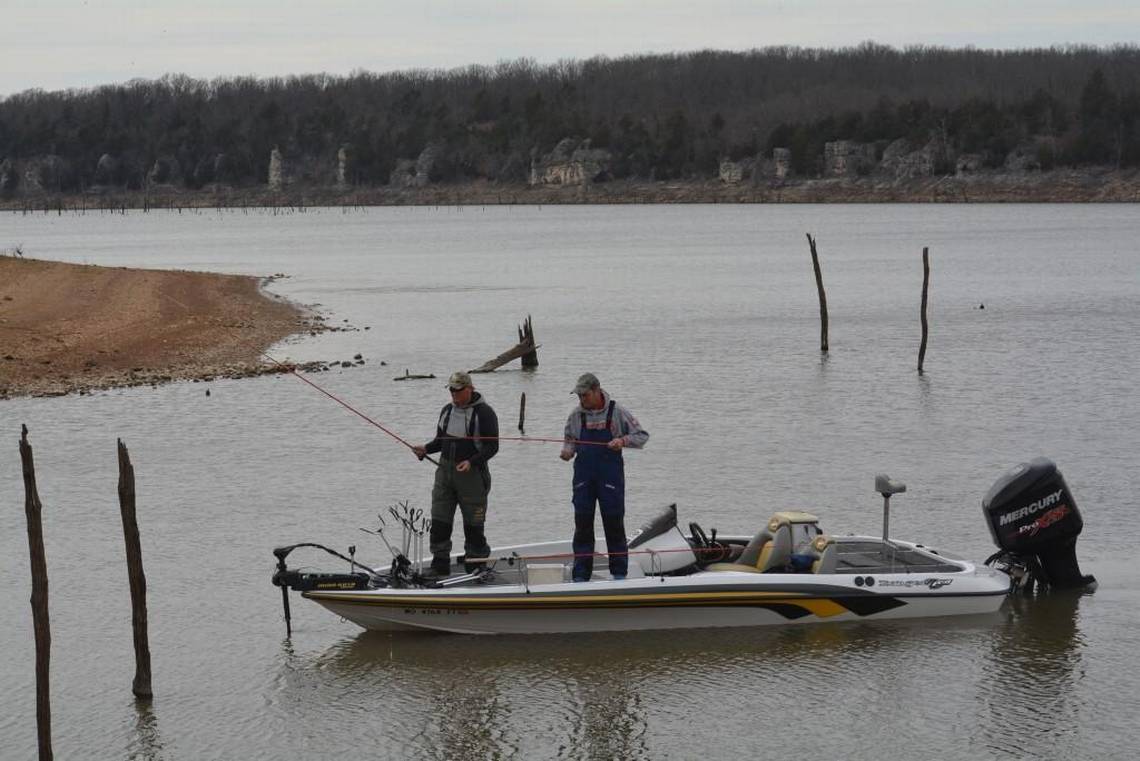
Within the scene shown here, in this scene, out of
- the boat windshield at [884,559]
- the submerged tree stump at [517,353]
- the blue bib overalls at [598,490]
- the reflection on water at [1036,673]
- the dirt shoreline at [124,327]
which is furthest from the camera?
the submerged tree stump at [517,353]

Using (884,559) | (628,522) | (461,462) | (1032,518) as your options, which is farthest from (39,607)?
(628,522)

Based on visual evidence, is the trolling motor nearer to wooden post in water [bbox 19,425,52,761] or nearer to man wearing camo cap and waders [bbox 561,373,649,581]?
man wearing camo cap and waders [bbox 561,373,649,581]

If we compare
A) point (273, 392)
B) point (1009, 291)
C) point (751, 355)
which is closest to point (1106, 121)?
point (1009, 291)

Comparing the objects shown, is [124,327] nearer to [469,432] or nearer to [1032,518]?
[469,432]

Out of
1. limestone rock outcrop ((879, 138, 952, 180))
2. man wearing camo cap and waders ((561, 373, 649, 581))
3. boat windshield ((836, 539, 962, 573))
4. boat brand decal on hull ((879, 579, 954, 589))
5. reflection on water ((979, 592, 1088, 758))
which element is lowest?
reflection on water ((979, 592, 1088, 758))

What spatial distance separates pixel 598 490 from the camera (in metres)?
15.0

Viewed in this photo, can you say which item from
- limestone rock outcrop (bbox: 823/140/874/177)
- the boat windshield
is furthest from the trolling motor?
limestone rock outcrop (bbox: 823/140/874/177)

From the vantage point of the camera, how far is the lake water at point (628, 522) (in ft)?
44.6

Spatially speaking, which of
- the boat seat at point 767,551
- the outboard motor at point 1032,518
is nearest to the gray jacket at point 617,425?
the boat seat at point 767,551

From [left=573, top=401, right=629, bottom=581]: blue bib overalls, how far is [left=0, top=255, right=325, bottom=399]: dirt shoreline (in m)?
19.4

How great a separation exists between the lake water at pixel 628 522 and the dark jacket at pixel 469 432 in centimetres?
188

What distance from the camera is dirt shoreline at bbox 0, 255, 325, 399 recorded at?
3412 cm

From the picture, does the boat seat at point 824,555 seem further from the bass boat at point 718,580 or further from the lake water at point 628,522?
the lake water at point 628,522

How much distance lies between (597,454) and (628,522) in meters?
5.87
